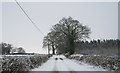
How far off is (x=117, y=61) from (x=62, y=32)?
1825 inches

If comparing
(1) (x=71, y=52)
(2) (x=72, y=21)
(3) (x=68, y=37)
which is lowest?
(1) (x=71, y=52)

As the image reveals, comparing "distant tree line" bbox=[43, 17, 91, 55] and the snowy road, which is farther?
"distant tree line" bbox=[43, 17, 91, 55]

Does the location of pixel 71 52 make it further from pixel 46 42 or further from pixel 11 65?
pixel 11 65

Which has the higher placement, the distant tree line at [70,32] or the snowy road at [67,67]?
the distant tree line at [70,32]

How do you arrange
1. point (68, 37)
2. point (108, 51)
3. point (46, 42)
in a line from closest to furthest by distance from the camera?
point (108, 51)
point (68, 37)
point (46, 42)

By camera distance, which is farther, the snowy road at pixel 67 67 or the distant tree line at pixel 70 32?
the distant tree line at pixel 70 32

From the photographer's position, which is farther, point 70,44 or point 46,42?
point 46,42

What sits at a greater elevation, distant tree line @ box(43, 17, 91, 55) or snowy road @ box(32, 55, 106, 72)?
distant tree line @ box(43, 17, 91, 55)

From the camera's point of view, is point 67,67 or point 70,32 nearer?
point 67,67

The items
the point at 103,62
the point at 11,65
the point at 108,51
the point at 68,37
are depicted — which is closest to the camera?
the point at 11,65

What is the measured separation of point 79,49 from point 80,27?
715 cm

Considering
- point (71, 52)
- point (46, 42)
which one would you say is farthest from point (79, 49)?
point (46, 42)

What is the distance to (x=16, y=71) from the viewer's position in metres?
15.8

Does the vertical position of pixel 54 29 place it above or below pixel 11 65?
above
